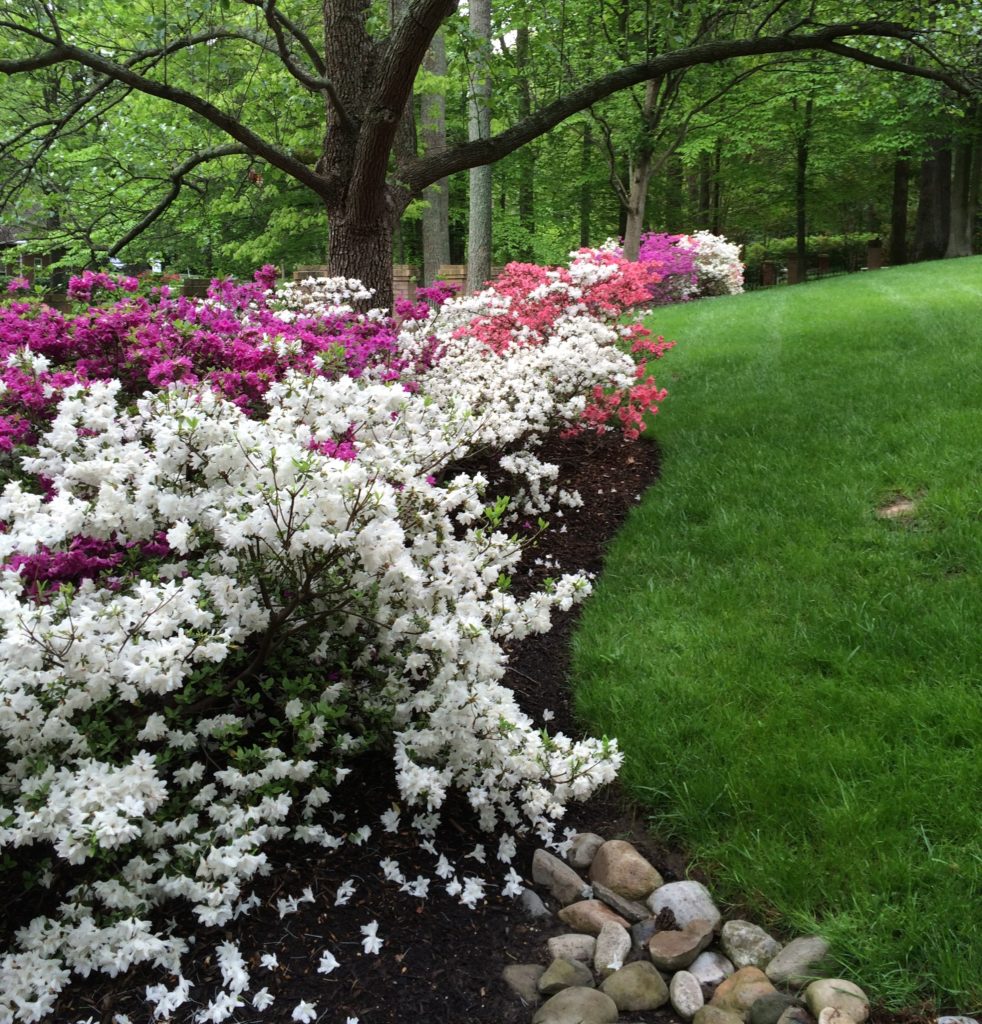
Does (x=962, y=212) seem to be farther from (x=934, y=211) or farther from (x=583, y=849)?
(x=583, y=849)

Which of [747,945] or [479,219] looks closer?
[747,945]

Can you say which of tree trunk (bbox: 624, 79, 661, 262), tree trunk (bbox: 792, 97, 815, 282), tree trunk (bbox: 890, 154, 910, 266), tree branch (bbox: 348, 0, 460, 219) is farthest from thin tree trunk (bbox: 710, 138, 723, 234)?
tree branch (bbox: 348, 0, 460, 219)

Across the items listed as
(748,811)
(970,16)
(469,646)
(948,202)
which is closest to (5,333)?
(469,646)

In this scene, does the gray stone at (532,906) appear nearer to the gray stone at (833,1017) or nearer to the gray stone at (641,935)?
the gray stone at (641,935)

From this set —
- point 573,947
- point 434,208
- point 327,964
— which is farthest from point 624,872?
point 434,208

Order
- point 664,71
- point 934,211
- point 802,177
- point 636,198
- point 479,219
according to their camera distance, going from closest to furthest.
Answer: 1. point 664,71
2. point 479,219
3. point 636,198
4. point 934,211
5. point 802,177

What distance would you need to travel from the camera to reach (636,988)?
7.01 feet

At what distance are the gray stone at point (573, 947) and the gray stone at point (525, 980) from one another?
0.07 meters

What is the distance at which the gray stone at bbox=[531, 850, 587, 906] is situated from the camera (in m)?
2.49

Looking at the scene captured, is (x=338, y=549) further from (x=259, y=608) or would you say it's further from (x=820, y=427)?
(x=820, y=427)

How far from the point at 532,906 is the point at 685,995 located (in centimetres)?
47

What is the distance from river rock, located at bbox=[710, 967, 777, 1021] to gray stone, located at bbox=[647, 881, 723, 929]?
0.61 feet

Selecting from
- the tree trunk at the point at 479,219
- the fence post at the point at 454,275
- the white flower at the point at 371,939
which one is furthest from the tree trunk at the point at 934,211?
the white flower at the point at 371,939

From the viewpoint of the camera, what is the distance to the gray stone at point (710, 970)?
2166 mm
